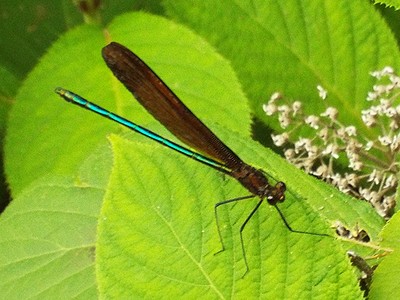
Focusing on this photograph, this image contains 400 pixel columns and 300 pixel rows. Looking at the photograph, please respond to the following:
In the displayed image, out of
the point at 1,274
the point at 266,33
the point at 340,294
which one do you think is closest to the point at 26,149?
the point at 1,274

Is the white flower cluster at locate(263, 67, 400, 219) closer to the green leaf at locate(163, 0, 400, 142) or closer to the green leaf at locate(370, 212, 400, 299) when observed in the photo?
the green leaf at locate(163, 0, 400, 142)

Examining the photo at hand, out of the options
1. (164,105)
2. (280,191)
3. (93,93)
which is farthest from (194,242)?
(93,93)

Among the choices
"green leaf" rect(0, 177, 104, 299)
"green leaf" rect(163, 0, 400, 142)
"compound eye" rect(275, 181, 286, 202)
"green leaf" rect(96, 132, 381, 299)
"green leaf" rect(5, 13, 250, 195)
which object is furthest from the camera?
"green leaf" rect(163, 0, 400, 142)

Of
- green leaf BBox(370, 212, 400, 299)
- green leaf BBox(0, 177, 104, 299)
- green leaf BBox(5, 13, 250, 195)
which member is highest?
green leaf BBox(5, 13, 250, 195)

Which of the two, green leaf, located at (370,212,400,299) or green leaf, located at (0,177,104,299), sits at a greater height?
green leaf, located at (0,177,104,299)

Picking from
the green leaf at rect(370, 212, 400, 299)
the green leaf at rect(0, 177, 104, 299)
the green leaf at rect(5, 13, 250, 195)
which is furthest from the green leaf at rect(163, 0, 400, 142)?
the green leaf at rect(370, 212, 400, 299)

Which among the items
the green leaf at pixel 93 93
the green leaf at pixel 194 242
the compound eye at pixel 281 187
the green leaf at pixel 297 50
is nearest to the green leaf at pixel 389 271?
the green leaf at pixel 194 242

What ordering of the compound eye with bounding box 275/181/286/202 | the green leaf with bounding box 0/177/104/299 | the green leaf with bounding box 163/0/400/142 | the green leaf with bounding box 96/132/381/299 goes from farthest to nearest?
the green leaf with bounding box 163/0/400/142 → the green leaf with bounding box 0/177/104/299 → the compound eye with bounding box 275/181/286/202 → the green leaf with bounding box 96/132/381/299

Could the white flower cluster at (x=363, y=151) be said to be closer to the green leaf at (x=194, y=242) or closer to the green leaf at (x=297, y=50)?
the green leaf at (x=297, y=50)

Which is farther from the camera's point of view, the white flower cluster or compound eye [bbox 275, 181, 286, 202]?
the white flower cluster
